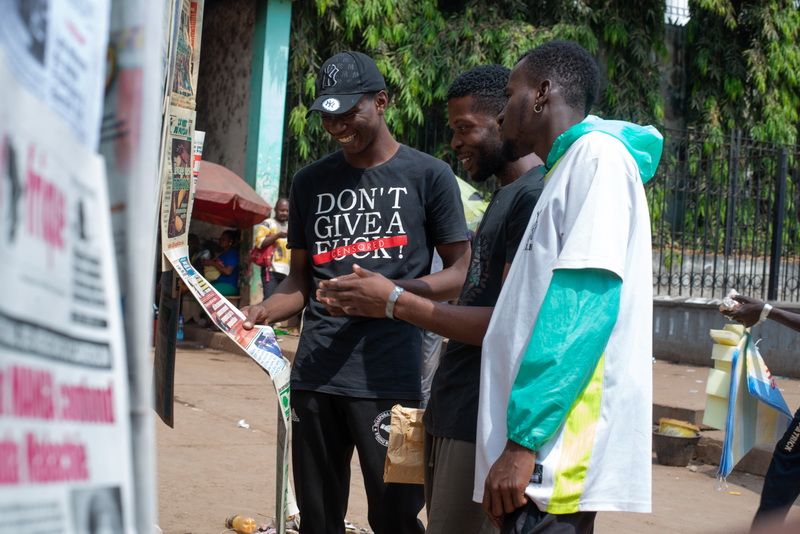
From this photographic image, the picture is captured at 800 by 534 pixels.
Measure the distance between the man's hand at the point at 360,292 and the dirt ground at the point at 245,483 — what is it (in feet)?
7.06

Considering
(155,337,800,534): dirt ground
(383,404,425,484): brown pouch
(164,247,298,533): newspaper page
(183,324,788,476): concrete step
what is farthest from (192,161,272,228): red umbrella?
(383,404,425,484): brown pouch

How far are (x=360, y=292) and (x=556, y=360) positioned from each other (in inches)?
27.0

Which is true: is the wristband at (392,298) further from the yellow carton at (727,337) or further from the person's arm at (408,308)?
the yellow carton at (727,337)

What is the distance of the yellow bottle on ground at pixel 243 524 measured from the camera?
161 inches

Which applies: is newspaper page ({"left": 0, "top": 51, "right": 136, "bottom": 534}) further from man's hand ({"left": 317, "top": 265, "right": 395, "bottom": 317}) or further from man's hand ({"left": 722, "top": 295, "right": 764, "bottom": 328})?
man's hand ({"left": 722, "top": 295, "right": 764, "bottom": 328})

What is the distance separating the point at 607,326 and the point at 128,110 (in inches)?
48.8

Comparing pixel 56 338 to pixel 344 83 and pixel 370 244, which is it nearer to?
pixel 370 244

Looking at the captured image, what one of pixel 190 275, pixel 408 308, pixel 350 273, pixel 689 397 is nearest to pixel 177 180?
pixel 190 275

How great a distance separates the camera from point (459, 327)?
225cm

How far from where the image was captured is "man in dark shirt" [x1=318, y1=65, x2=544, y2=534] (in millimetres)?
2270

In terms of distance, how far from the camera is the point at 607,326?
185 centimetres

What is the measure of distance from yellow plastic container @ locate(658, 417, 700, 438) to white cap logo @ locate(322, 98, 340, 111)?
14.5ft

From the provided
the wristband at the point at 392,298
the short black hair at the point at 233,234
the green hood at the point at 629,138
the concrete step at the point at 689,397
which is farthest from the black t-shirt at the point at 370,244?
the short black hair at the point at 233,234

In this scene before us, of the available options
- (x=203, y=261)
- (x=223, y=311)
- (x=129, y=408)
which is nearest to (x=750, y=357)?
(x=223, y=311)
